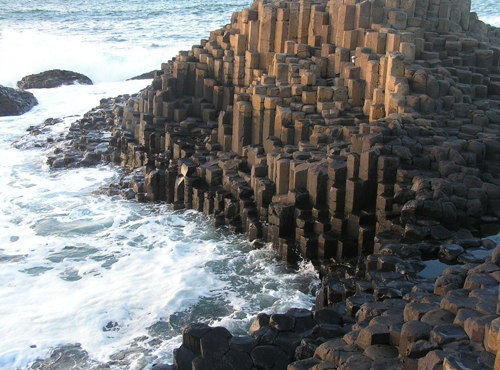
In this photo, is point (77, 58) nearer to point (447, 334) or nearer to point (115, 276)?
point (115, 276)

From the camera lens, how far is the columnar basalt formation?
12.5 m

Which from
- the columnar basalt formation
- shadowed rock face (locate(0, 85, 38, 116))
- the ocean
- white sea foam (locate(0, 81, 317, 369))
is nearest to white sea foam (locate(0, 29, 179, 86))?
shadowed rock face (locate(0, 85, 38, 116))

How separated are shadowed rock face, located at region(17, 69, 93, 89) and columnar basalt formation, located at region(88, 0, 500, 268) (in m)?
9.46

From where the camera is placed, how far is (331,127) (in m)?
14.6

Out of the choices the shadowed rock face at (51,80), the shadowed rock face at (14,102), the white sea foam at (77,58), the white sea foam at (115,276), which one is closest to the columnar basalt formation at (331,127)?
the white sea foam at (115,276)

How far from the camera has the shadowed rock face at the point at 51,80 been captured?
92.2 feet

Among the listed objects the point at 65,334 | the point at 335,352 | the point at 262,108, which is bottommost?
the point at 65,334

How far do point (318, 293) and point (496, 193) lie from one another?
12.2ft

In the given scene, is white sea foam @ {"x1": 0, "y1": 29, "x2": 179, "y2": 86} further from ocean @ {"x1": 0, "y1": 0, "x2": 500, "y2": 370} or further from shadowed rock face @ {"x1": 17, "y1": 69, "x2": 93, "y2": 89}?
ocean @ {"x1": 0, "y1": 0, "x2": 500, "y2": 370}

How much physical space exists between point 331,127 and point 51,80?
17.1 m

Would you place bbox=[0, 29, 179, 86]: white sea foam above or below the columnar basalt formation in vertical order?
below

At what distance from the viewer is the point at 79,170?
1858cm

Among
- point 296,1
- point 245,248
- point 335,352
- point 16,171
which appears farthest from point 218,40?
point 335,352

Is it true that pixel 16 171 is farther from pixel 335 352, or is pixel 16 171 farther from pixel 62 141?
pixel 335 352
